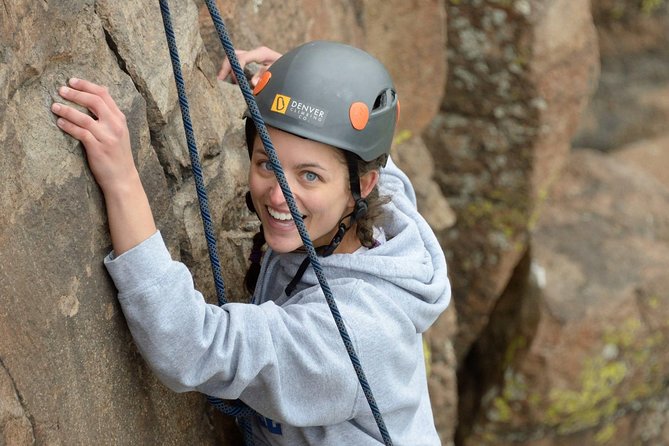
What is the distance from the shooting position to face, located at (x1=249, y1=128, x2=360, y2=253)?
2.58m

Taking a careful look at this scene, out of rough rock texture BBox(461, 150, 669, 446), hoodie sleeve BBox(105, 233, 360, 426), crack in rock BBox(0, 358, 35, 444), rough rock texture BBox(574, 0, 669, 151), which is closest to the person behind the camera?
crack in rock BBox(0, 358, 35, 444)

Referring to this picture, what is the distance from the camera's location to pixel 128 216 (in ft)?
7.60

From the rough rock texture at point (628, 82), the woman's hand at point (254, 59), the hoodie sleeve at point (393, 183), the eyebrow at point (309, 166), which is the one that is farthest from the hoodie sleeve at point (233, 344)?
the rough rock texture at point (628, 82)

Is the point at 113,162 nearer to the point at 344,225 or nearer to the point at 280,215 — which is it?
the point at 280,215

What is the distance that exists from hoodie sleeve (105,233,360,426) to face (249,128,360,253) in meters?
0.21

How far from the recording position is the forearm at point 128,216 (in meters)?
2.32

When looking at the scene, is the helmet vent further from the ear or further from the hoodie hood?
the hoodie hood

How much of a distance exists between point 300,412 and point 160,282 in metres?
0.52

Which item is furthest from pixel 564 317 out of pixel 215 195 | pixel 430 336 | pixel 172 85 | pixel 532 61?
pixel 172 85

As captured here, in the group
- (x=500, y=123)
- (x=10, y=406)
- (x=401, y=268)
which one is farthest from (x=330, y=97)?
(x=500, y=123)

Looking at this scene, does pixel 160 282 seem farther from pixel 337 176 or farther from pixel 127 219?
pixel 337 176

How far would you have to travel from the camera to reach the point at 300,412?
2527mm

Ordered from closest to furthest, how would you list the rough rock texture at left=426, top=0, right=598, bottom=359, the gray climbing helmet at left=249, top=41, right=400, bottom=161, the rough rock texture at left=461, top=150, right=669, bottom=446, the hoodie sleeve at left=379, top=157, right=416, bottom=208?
1. the gray climbing helmet at left=249, top=41, right=400, bottom=161
2. the hoodie sleeve at left=379, top=157, right=416, bottom=208
3. the rough rock texture at left=426, top=0, right=598, bottom=359
4. the rough rock texture at left=461, top=150, right=669, bottom=446

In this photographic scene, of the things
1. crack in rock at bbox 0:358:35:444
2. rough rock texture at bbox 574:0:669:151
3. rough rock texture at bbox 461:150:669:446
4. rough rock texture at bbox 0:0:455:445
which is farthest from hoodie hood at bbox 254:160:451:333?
rough rock texture at bbox 574:0:669:151
